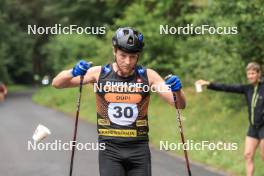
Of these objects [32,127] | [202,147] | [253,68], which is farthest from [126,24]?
[253,68]

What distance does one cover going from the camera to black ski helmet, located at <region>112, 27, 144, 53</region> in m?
4.92

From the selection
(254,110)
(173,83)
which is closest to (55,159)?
(254,110)

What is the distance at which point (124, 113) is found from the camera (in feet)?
16.5

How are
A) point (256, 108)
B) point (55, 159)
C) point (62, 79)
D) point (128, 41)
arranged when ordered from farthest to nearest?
point (55, 159)
point (256, 108)
point (62, 79)
point (128, 41)

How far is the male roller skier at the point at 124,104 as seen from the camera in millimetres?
4980

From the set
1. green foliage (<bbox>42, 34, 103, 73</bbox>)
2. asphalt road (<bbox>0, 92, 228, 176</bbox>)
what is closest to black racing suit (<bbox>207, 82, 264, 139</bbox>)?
asphalt road (<bbox>0, 92, 228, 176</bbox>)

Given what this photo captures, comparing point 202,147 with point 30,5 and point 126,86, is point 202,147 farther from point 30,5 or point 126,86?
point 30,5

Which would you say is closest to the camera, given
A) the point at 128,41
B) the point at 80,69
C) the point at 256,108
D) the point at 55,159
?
the point at 128,41

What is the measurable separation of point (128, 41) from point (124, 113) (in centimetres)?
63

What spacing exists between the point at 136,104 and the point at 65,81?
68 cm

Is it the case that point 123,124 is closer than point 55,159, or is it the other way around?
point 123,124

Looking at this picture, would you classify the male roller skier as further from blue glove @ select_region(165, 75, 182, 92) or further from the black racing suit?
the black racing suit

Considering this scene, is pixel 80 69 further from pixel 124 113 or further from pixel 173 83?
pixel 173 83

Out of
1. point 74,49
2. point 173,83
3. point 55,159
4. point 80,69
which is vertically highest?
point 74,49
